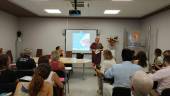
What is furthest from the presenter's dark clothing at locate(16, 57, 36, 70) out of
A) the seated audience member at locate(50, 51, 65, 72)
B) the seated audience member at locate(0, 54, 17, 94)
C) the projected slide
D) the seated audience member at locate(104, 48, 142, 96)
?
the projected slide

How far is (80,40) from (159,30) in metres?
4.25

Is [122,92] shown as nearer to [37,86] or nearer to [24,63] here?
[37,86]

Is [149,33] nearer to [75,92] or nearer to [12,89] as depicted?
[75,92]

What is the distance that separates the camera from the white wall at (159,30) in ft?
27.3

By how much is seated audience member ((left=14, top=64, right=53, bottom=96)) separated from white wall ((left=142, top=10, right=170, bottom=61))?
6148mm

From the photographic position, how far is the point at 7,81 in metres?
3.48

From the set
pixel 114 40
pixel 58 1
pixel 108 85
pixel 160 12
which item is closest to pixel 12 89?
pixel 108 85

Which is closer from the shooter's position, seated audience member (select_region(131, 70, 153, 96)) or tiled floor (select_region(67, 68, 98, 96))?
seated audience member (select_region(131, 70, 153, 96))

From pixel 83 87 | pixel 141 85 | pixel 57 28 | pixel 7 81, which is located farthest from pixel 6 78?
pixel 57 28

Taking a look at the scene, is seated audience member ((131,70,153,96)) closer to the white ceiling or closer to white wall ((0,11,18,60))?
the white ceiling

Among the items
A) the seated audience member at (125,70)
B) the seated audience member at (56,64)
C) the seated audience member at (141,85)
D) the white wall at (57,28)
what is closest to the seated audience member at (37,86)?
the seated audience member at (125,70)

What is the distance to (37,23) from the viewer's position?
476 inches

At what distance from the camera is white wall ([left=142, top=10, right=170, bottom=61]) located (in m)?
8.32

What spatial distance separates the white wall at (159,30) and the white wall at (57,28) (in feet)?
5.36
